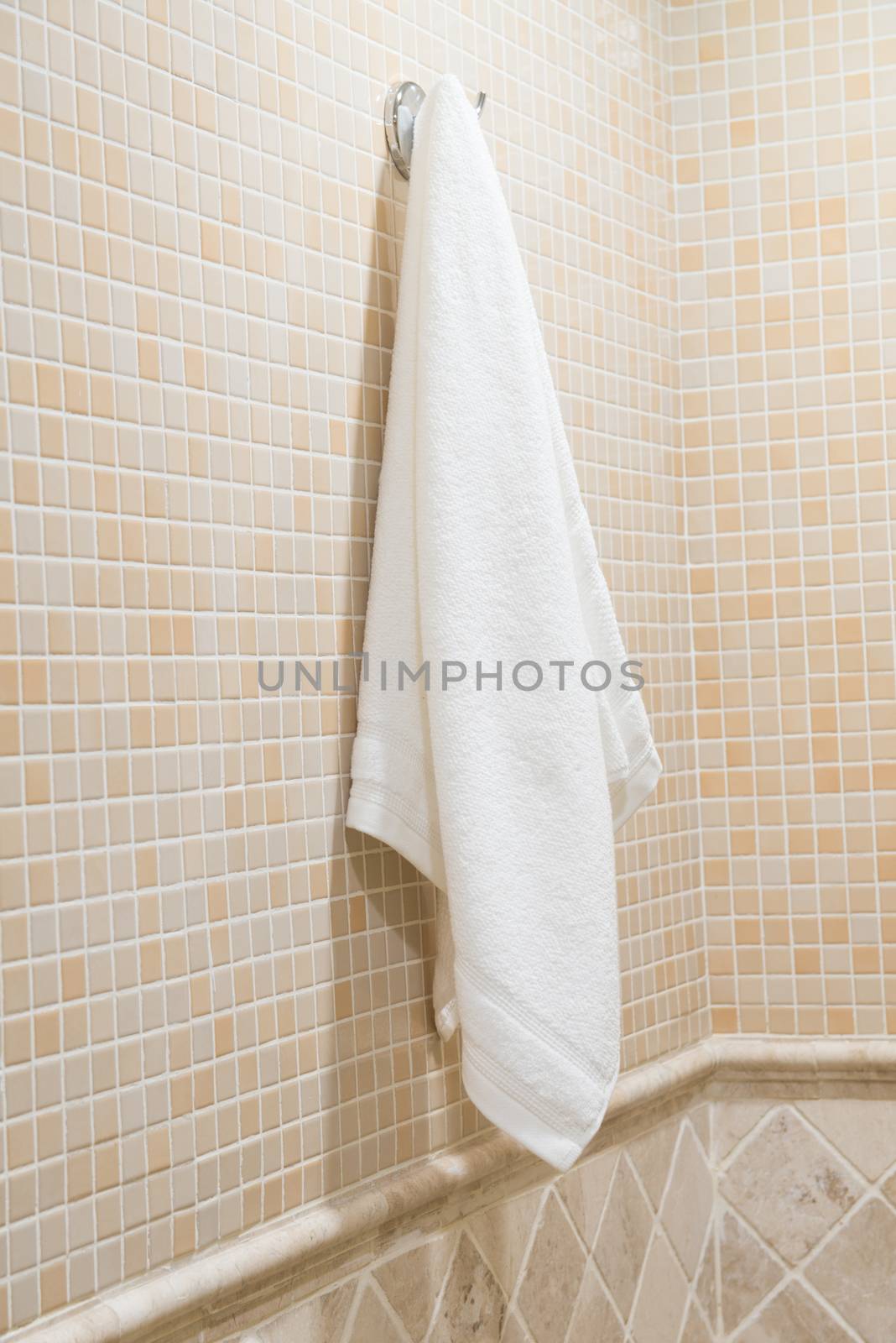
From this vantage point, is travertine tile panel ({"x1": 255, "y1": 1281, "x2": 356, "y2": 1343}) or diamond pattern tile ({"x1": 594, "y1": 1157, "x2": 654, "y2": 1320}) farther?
diamond pattern tile ({"x1": 594, "y1": 1157, "x2": 654, "y2": 1320})

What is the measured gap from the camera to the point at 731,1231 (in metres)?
1.34

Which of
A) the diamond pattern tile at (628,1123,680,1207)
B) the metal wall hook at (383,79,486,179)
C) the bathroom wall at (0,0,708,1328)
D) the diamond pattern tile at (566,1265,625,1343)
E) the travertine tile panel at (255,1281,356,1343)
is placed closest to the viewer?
the bathroom wall at (0,0,708,1328)

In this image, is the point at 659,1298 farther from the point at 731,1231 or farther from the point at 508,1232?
Result: the point at 508,1232

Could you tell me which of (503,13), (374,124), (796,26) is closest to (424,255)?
(374,124)

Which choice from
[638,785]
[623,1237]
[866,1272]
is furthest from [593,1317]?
[638,785]

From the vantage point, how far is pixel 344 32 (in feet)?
3.17

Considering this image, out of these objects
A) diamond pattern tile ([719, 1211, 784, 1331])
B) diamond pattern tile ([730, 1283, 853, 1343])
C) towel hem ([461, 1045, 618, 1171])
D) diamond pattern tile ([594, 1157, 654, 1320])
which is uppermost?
towel hem ([461, 1045, 618, 1171])

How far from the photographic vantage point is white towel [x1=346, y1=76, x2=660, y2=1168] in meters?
0.87

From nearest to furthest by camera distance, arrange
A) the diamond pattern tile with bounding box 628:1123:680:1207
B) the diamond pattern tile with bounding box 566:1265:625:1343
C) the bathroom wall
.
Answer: the bathroom wall → the diamond pattern tile with bounding box 566:1265:625:1343 → the diamond pattern tile with bounding box 628:1123:680:1207

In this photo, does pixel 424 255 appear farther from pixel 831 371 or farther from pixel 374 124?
pixel 831 371

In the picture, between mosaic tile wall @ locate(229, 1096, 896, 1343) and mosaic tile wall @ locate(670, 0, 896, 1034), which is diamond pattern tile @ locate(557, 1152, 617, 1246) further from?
mosaic tile wall @ locate(670, 0, 896, 1034)

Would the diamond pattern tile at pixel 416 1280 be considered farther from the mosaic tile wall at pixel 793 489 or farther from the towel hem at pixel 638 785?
the mosaic tile wall at pixel 793 489

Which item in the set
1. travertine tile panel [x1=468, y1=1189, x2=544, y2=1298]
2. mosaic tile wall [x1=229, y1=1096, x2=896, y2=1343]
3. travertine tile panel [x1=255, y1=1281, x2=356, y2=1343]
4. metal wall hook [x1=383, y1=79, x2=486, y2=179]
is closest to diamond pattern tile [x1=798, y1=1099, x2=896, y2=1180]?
mosaic tile wall [x1=229, y1=1096, x2=896, y2=1343]

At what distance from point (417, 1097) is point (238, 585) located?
0.43m
